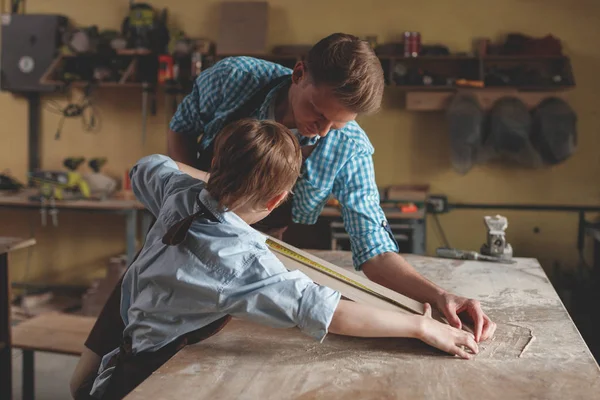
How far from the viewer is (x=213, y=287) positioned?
46.6 inches

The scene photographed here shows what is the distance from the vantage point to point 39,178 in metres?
4.18

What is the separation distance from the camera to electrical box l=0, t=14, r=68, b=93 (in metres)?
4.66

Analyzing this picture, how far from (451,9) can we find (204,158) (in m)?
3.01

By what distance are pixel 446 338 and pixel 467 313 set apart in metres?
0.21

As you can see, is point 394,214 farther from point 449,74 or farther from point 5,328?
point 5,328

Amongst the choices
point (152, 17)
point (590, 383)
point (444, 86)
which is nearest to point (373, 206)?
A: point (590, 383)

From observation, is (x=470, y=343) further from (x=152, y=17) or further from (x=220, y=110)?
(x=152, y=17)

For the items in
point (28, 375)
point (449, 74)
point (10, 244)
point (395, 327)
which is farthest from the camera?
point (449, 74)

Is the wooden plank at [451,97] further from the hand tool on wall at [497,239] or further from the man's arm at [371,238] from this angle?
the man's arm at [371,238]

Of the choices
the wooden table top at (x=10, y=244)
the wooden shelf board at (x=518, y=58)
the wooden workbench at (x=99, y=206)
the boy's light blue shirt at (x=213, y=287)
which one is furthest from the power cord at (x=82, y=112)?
the boy's light blue shirt at (x=213, y=287)

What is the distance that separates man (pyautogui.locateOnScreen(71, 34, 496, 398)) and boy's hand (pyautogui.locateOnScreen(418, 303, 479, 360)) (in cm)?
7

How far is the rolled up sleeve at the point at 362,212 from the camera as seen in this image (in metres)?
1.72

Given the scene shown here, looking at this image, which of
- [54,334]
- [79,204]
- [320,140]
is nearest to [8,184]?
[79,204]

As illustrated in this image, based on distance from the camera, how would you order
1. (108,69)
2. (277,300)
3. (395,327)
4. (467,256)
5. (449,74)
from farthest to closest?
1. (108,69)
2. (449,74)
3. (467,256)
4. (395,327)
5. (277,300)
